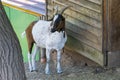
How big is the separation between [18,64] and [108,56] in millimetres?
3734

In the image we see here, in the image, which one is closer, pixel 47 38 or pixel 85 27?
pixel 47 38

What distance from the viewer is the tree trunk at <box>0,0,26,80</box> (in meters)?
3.08

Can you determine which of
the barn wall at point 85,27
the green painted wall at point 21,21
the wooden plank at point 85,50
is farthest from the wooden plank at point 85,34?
the green painted wall at point 21,21

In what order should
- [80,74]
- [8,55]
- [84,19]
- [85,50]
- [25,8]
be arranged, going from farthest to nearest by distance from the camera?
[25,8]
[85,50]
[84,19]
[80,74]
[8,55]

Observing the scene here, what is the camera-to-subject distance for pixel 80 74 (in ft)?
22.8

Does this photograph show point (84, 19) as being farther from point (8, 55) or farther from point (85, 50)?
point (8, 55)

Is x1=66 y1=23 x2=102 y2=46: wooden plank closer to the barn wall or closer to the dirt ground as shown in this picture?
the barn wall

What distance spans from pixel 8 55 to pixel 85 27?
4.09 m

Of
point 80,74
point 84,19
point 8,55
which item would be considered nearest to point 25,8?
point 84,19

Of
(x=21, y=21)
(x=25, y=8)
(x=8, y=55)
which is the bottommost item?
(x=21, y=21)

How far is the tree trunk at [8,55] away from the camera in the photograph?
3.08 meters

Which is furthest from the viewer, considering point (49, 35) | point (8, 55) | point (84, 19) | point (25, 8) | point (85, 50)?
point (25, 8)

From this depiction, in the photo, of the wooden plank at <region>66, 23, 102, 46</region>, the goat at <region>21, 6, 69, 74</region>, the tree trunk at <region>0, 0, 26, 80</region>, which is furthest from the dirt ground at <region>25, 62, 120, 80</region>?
the tree trunk at <region>0, 0, 26, 80</region>

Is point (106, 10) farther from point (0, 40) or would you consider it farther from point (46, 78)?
point (0, 40)
